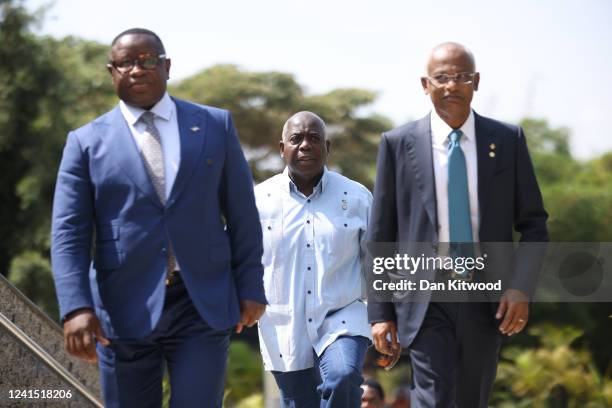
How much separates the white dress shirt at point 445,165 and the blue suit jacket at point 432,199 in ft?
0.09

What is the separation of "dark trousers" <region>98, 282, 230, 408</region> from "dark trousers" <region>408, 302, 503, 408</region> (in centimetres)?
103

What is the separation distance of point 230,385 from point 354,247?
1354cm

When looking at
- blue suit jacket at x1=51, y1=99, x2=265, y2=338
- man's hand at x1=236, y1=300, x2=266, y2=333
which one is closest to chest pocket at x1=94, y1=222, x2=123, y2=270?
blue suit jacket at x1=51, y1=99, x2=265, y2=338

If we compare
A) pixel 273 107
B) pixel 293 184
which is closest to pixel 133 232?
pixel 293 184

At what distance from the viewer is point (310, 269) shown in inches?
288

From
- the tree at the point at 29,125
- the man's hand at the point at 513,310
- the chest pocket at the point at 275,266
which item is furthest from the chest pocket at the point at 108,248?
the tree at the point at 29,125

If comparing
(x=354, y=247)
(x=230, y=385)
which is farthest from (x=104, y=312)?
(x=230, y=385)

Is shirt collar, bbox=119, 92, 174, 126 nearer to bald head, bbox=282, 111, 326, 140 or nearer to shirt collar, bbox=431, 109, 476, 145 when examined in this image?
shirt collar, bbox=431, 109, 476, 145

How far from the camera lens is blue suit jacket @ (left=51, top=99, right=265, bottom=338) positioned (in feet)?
16.4

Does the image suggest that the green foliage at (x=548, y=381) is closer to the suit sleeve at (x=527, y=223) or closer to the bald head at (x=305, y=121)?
the bald head at (x=305, y=121)

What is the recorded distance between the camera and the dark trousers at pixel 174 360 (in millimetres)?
5020

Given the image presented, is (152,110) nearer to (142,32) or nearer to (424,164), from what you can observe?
(142,32)

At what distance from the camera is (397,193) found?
18.9 feet

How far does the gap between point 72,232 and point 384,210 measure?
165 cm
